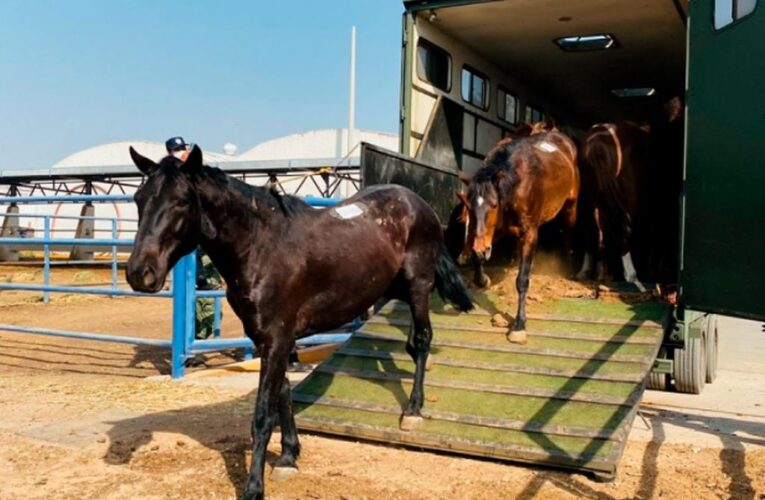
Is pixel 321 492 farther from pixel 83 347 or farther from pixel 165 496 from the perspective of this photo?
pixel 83 347

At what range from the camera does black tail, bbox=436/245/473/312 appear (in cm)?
502

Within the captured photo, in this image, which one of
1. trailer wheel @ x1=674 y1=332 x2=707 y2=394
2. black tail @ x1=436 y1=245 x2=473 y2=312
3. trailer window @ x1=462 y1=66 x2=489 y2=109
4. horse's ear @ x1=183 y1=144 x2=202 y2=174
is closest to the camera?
horse's ear @ x1=183 y1=144 x2=202 y2=174

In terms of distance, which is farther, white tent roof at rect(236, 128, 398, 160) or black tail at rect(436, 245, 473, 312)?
white tent roof at rect(236, 128, 398, 160)

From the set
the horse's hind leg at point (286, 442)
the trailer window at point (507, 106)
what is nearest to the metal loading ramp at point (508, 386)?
the horse's hind leg at point (286, 442)

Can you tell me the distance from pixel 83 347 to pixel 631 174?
22.2 ft

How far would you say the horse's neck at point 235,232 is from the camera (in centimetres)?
343

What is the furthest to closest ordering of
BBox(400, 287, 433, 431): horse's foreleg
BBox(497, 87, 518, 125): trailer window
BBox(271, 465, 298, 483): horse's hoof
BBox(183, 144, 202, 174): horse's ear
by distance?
BBox(497, 87, 518, 125): trailer window
BBox(400, 287, 433, 431): horse's foreleg
BBox(271, 465, 298, 483): horse's hoof
BBox(183, 144, 202, 174): horse's ear

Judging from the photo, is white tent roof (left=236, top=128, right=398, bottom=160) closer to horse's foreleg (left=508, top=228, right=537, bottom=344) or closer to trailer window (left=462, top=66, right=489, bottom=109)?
trailer window (left=462, top=66, right=489, bottom=109)

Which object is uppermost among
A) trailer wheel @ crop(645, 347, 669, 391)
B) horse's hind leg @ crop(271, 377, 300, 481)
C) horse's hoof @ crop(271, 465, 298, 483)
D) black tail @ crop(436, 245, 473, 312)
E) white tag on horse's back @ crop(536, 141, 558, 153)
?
white tag on horse's back @ crop(536, 141, 558, 153)

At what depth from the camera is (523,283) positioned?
533 cm

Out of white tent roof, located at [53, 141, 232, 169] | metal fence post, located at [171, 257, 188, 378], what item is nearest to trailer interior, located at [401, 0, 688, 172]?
metal fence post, located at [171, 257, 188, 378]

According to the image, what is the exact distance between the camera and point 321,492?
11.7 feet

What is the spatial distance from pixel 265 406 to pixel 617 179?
13.6ft

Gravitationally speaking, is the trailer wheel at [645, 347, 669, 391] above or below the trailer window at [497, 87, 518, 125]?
below
